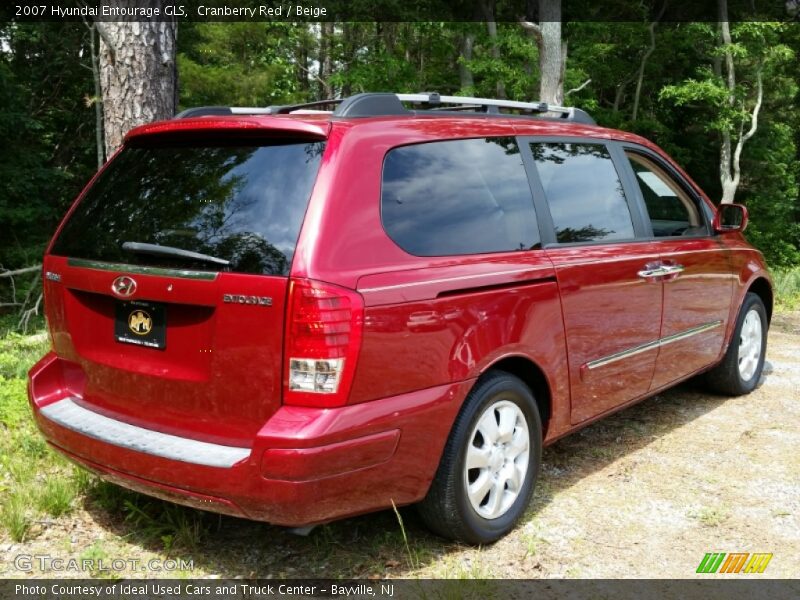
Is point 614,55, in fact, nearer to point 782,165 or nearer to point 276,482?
point 782,165

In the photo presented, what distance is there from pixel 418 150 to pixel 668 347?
2.26 meters

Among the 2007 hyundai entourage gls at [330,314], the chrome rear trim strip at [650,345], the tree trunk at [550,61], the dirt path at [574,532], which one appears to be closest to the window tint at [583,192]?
the 2007 hyundai entourage gls at [330,314]

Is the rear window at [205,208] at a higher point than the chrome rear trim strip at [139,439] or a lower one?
higher

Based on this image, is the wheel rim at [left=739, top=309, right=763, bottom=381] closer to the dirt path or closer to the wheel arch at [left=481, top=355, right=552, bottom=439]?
the dirt path

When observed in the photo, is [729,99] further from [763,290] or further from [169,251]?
[169,251]

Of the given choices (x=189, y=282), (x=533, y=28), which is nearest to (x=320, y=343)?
(x=189, y=282)

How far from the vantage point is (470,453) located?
10.7ft

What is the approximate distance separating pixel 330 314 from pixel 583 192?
198cm

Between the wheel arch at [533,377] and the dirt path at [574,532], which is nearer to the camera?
the dirt path at [574,532]

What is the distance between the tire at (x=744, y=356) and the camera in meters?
5.64

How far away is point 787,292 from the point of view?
39.7 feet

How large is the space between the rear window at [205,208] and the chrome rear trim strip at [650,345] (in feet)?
6.19

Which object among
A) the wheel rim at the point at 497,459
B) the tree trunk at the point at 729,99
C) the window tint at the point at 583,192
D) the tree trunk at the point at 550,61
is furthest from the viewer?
the tree trunk at the point at 729,99

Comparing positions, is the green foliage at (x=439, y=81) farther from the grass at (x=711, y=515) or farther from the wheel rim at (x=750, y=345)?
the grass at (x=711, y=515)
